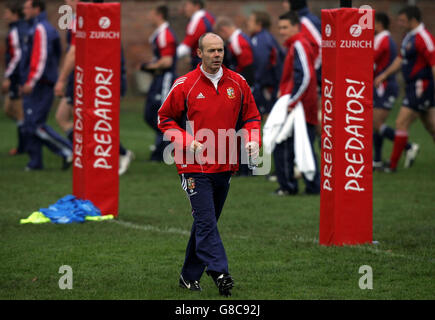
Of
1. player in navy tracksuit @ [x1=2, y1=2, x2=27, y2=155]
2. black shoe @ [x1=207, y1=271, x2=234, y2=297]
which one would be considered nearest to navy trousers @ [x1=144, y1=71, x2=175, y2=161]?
player in navy tracksuit @ [x1=2, y1=2, x2=27, y2=155]

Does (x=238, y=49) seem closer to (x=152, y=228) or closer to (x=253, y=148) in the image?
(x=152, y=228)

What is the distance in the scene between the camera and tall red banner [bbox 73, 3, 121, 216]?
9.85 metres

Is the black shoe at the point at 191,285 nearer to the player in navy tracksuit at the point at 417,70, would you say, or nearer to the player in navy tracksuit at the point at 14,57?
the player in navy tracksuit at the point at 417,70

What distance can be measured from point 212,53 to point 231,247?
2.51 meters

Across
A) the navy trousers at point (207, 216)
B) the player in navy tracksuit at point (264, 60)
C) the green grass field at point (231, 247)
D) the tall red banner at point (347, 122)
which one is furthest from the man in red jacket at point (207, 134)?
the player in navy tracksuit at point (264, 60)

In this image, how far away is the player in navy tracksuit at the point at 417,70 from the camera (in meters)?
13.5

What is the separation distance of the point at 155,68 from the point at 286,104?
4.29 m

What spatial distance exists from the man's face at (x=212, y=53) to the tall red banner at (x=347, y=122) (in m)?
1.91

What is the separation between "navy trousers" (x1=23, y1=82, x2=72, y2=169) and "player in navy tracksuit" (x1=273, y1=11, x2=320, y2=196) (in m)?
4.09

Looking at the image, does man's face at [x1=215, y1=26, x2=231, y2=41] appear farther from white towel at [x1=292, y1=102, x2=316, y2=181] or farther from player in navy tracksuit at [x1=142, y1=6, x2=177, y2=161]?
white towel at [x1=292, y1=102, x2=316, y2=181]

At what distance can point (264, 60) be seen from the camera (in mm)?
14492

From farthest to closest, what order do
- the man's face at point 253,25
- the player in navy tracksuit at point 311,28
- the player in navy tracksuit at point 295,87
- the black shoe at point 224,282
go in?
the man's face at point 253,25 → the player in navy tracksuit at point 311,28 → the player in navy tracksuit at point 295,87 → the black shoe at point 224,282

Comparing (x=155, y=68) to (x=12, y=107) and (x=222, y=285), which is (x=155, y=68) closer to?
(x=12, y=107)
